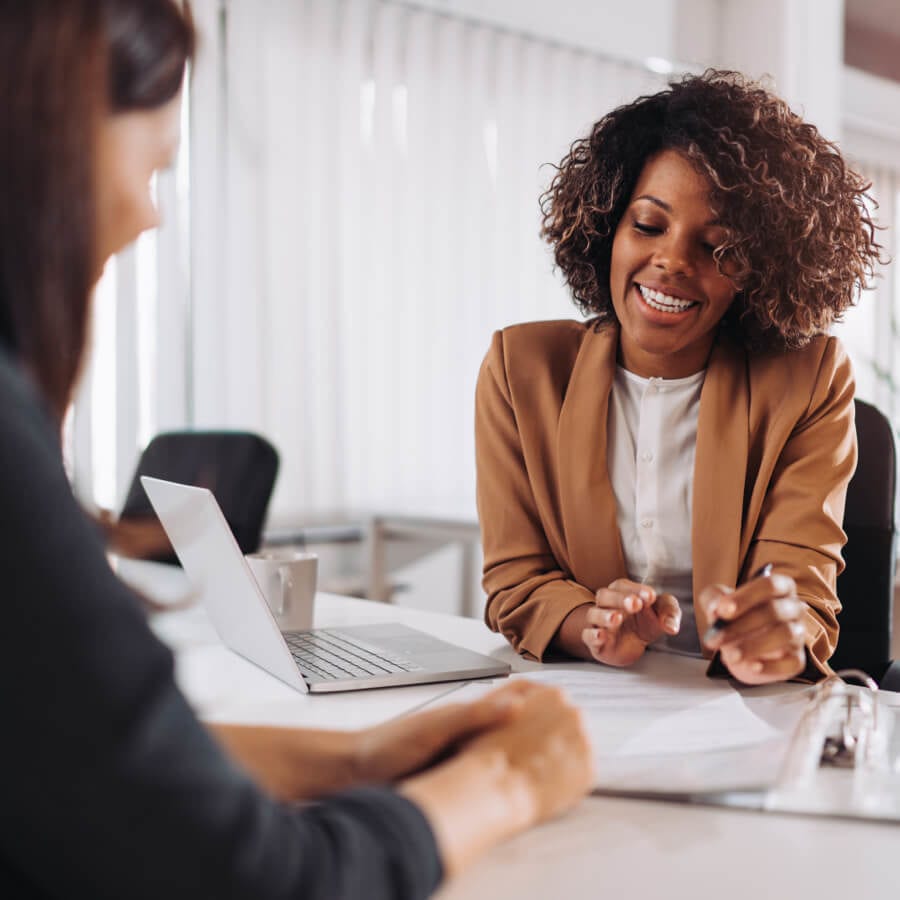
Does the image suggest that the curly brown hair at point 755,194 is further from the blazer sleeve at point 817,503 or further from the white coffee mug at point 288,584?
the white coffee mug at point 288,584

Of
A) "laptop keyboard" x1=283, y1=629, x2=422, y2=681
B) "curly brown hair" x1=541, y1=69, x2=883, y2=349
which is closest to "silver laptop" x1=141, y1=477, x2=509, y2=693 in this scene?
"laptop keyboard" x1=283, y1=629, x2=422, y2=681

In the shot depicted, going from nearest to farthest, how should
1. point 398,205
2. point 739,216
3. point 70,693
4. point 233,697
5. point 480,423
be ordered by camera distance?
point 70,693
point 233,697
point 739,216
point 480,423
point 398,205

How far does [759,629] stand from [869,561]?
1.57 feet

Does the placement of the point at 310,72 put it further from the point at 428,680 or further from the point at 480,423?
the point at 428,680

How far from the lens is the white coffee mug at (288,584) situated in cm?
122

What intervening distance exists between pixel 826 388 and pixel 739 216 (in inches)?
9.7

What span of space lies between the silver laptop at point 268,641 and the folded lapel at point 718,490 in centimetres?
31

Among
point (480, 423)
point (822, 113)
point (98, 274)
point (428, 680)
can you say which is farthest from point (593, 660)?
point (822, 113)

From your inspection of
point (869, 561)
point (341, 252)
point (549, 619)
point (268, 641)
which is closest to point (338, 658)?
point (268, 641)

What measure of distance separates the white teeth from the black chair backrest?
2.69 feet

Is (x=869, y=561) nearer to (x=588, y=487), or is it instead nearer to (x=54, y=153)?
(x=588, y=487)

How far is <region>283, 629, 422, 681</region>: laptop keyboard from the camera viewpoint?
103cm

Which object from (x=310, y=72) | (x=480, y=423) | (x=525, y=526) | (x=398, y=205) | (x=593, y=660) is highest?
(x=310, y=72)

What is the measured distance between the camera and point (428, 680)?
1.02 metres
